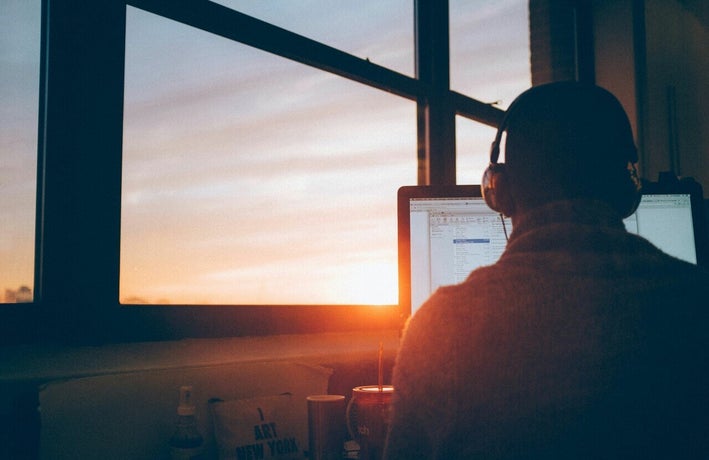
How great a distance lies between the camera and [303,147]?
198 centimetres

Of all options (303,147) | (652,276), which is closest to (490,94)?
(303,147)

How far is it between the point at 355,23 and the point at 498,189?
1.38 metres

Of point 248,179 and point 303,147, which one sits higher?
point 303,147

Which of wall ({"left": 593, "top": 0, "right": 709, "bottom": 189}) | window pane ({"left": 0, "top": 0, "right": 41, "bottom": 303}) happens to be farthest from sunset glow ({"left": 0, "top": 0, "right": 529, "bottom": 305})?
wall ({"left": 593, "top": 0, "right": 709, "bottom": 189})

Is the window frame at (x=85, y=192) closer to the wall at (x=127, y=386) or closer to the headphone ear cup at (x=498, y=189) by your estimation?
the wall at (x=127, y=386)

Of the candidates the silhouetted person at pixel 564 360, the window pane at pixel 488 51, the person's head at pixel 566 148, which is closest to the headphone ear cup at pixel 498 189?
the person's head at pixel 566 148

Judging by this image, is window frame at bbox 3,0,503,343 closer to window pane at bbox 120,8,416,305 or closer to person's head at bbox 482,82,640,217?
window pane at bbox 120,8,416,305

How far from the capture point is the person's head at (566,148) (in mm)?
780

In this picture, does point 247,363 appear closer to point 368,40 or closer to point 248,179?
point 248,179

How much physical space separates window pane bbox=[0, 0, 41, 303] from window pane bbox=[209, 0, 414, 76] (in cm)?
57

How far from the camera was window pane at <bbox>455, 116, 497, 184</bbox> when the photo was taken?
98.0 inches

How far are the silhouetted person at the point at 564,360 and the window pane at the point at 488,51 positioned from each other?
6.25 ft

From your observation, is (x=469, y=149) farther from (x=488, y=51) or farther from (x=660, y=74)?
(x=660, y=74)

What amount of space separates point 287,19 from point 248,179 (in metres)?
0.52
